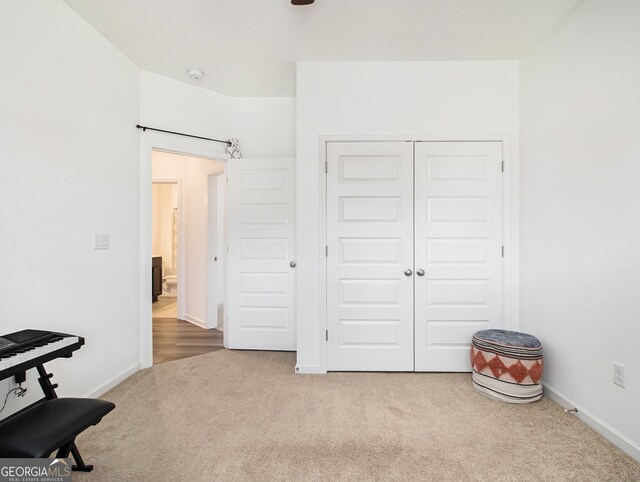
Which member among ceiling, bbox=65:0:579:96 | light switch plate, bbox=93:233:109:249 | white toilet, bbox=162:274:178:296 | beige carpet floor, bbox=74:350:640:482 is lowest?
beige carpet floor, bbox=74:350:640:482

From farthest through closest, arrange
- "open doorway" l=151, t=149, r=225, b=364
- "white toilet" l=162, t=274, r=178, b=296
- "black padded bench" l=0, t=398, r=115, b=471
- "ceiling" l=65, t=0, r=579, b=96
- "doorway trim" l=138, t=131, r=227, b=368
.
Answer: "white toilet" l=162, t=274, r=178, b=296 < "open doorway" l=151, t=149, r=225, b=364 < "doorway trim" l=138, t=131, r=227, b=368 < "ceiling" l=65, t=0, r=579, b=96 < "black padded bench" l=0, t=398, r=115, b=471

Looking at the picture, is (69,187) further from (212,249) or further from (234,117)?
(212,249)

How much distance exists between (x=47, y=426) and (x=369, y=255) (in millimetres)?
2263

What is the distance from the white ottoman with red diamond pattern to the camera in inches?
87.8

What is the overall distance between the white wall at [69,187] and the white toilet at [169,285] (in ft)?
12.2

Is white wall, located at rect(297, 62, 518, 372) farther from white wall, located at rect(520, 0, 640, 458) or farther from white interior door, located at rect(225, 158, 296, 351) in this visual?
white interior door, located at rect(225, 158, 296, 351)

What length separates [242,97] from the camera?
136 inches

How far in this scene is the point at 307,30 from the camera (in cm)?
235

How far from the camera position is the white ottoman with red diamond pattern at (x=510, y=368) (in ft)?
7.32

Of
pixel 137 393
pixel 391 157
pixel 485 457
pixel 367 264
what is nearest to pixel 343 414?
pixel 485 457

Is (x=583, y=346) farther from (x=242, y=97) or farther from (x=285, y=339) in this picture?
(x=242, y=97)

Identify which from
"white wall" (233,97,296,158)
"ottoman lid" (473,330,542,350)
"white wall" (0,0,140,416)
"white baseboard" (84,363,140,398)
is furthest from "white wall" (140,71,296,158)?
"ottoman lid" (473,330,542,350)

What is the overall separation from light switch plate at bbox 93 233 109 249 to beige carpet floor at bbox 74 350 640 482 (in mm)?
1146

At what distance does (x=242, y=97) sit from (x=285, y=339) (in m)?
2.70
